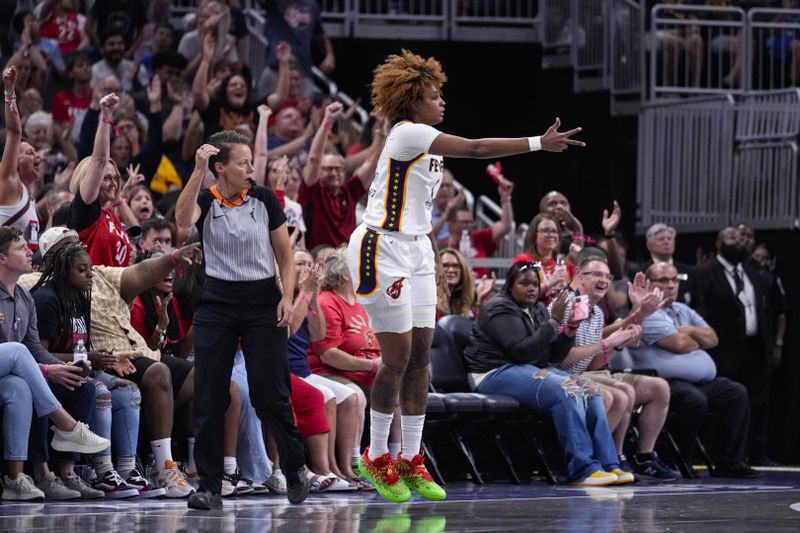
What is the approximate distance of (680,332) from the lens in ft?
38.2

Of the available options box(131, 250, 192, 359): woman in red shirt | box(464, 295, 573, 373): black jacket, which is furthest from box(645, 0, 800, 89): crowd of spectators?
box(131, 250, 192, 359): woman in red shirt

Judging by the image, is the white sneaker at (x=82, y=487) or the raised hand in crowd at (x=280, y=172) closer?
the white sneaker at (x=82, y=487)

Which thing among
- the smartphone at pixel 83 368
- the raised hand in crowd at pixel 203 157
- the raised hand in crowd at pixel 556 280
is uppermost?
the raised hand in crowd at pixel 203 157

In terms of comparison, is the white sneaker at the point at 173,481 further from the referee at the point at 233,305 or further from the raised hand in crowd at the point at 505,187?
the raised hand in crowd at the point at 505,187

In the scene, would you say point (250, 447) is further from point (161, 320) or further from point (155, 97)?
point (155, 97)

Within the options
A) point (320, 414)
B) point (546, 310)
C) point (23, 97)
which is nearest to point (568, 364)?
point (546, 310)

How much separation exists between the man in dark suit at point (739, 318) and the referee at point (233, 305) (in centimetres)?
649

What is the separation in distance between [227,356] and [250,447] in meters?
1.75

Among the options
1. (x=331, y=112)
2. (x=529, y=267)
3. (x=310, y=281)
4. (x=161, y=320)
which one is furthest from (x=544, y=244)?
(x=161, y=320)

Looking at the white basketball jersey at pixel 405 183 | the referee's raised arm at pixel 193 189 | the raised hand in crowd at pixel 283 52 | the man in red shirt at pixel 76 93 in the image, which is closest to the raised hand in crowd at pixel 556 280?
the white basketball jersey at pixel 405 183

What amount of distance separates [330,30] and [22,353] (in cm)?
1046

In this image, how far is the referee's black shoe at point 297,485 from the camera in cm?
752

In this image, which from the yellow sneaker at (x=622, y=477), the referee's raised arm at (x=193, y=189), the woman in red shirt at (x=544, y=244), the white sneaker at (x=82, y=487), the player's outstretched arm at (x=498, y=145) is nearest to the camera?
the player's outstretched arm at (x=498, y=145)

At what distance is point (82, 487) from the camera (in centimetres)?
824
